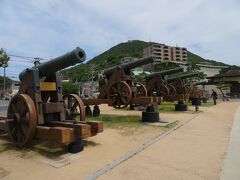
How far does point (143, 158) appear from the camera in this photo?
5.57m

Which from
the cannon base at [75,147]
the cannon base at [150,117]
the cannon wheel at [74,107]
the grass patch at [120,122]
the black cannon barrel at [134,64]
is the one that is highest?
the black cannon barrel at [134,64]

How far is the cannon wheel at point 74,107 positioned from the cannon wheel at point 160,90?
9420 mm

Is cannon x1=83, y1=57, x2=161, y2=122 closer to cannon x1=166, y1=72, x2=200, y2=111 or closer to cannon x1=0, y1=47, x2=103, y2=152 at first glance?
cannon x1=0, y1=47, x2=103, y2=152

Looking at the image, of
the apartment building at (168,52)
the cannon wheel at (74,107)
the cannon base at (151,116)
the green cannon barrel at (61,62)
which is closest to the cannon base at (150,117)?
the cannon base at (151,116)

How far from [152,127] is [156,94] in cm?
757

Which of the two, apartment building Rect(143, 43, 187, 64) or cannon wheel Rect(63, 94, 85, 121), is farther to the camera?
apartment building Rect(143, 43, 187, 64)

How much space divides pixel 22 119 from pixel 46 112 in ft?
1.92

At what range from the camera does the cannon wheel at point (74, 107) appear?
7591mm

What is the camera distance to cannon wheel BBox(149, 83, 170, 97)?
16938 mm

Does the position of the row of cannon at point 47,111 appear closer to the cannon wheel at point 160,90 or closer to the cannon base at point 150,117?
the cannon base at point 150,117

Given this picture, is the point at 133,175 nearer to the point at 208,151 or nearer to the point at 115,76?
the point at 208,151

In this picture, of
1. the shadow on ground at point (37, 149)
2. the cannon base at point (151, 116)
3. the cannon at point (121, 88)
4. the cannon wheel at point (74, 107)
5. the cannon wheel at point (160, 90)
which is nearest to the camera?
the shadow on ground at point (37, 149)

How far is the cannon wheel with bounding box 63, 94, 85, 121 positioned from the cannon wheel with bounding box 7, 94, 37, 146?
1.37 meters

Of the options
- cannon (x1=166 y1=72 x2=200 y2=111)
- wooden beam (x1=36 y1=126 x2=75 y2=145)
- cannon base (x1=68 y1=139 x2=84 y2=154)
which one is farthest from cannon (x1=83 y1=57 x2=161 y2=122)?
wooden beam (x1=36 y1=126 x2=75 y2=145)
